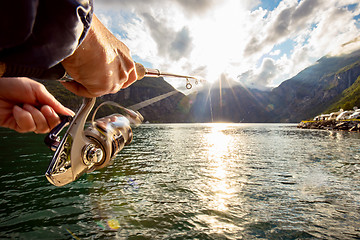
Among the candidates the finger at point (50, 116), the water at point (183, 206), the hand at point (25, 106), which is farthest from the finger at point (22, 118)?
the water at point (183, 206)

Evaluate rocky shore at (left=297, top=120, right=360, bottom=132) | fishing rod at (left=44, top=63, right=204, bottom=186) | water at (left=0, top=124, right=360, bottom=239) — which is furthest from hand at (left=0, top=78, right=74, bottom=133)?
rocky shore at (left=297, top=120, right=360, bottom=132)

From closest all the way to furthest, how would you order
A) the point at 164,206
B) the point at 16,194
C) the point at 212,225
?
the point at 212,225 → the point at 164,206 → the point at 16,194

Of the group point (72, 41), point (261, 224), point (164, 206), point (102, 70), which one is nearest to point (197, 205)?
point (164, 206)

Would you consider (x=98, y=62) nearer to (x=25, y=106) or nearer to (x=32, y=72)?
(x=32, y=72)

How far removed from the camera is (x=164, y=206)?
6.30 metres

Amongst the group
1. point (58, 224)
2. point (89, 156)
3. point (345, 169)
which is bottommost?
point (58, 224)

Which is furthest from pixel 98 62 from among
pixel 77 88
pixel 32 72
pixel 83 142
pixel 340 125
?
pixel 340 125

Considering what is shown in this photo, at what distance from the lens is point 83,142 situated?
7.91 ft

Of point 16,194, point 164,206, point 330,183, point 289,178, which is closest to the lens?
point 164,206

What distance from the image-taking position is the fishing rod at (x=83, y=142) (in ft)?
7.06

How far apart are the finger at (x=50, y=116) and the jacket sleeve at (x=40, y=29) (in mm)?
1564

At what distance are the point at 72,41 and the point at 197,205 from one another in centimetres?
628

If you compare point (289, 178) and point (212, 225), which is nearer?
point (212, 225)

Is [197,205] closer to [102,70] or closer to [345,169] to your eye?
[102,70]
